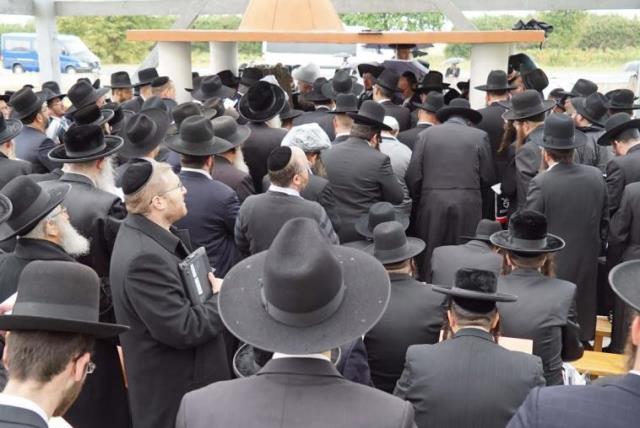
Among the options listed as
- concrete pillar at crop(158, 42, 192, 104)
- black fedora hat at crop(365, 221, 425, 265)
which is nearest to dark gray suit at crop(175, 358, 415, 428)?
black fedora hat at crop(365, 221, 425, 265)

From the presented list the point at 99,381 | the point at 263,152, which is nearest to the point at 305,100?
the point at 263,152

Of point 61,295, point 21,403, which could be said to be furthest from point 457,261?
point 21,403

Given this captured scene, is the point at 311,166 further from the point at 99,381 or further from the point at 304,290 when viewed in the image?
the point at 304,290

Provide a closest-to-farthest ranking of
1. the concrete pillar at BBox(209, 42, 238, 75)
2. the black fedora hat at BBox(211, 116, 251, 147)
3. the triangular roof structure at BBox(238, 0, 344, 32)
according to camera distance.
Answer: the black fedora hat at BBox(211, 116, 251, 147) < the triangular roof structure at BBox(238, 0, 344, 32) < the concrete pillar at BBox(209, 42, 238, 75)

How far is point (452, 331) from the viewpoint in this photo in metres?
3.40

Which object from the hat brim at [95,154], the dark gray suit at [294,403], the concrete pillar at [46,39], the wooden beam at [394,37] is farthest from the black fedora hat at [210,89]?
the dark gray suit at [294,403]

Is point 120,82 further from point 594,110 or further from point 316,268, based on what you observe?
point 316,268

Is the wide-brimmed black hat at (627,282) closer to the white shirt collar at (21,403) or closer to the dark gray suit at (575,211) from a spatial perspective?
the white shirt collar at (21,403)

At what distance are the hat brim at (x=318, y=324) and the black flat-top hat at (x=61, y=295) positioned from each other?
0.46 m

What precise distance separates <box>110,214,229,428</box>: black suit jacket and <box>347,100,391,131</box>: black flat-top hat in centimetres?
271

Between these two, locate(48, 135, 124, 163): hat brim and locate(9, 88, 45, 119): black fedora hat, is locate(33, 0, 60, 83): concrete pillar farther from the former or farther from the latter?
locate(48, 135, 124, 163): hat brim

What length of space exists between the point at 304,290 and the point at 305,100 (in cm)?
772

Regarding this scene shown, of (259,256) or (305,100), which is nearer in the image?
(259,256)

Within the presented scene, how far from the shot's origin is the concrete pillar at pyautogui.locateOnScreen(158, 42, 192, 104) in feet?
31.4
